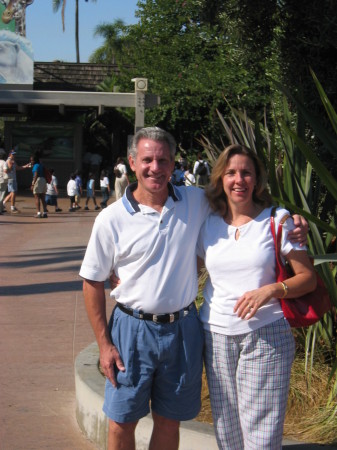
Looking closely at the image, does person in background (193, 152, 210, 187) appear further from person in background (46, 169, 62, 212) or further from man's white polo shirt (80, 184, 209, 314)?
person in background (46, 169, 62, 212)

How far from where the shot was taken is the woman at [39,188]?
17245mm

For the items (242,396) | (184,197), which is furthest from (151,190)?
(242,396)

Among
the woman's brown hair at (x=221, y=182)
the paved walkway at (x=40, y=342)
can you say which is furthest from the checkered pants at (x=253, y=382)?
the paved walkway at (x=40, y=342)

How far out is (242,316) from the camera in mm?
2957

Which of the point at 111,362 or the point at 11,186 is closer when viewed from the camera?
the point at 111,362

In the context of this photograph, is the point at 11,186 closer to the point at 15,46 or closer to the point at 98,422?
the point at 15,46

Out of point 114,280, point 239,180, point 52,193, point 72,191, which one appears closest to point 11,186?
point 52,193

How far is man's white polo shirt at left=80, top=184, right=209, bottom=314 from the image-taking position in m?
3.13

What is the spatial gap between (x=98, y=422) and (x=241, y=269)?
5.65 ft

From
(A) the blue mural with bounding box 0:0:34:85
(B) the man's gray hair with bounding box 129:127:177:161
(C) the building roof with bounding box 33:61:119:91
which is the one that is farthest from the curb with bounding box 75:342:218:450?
(C) the building roof with bounding box 33:61:119:91

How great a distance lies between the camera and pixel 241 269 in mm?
3053

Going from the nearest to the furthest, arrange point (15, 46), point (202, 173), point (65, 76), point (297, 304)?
point (297, 304) → point (202, 173) → point (15, 46) → point (65, 76)

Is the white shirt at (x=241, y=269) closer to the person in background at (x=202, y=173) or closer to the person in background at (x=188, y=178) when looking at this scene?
the person in background at (x=188, y=178)

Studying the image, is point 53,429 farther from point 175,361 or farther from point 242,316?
point 242,316
